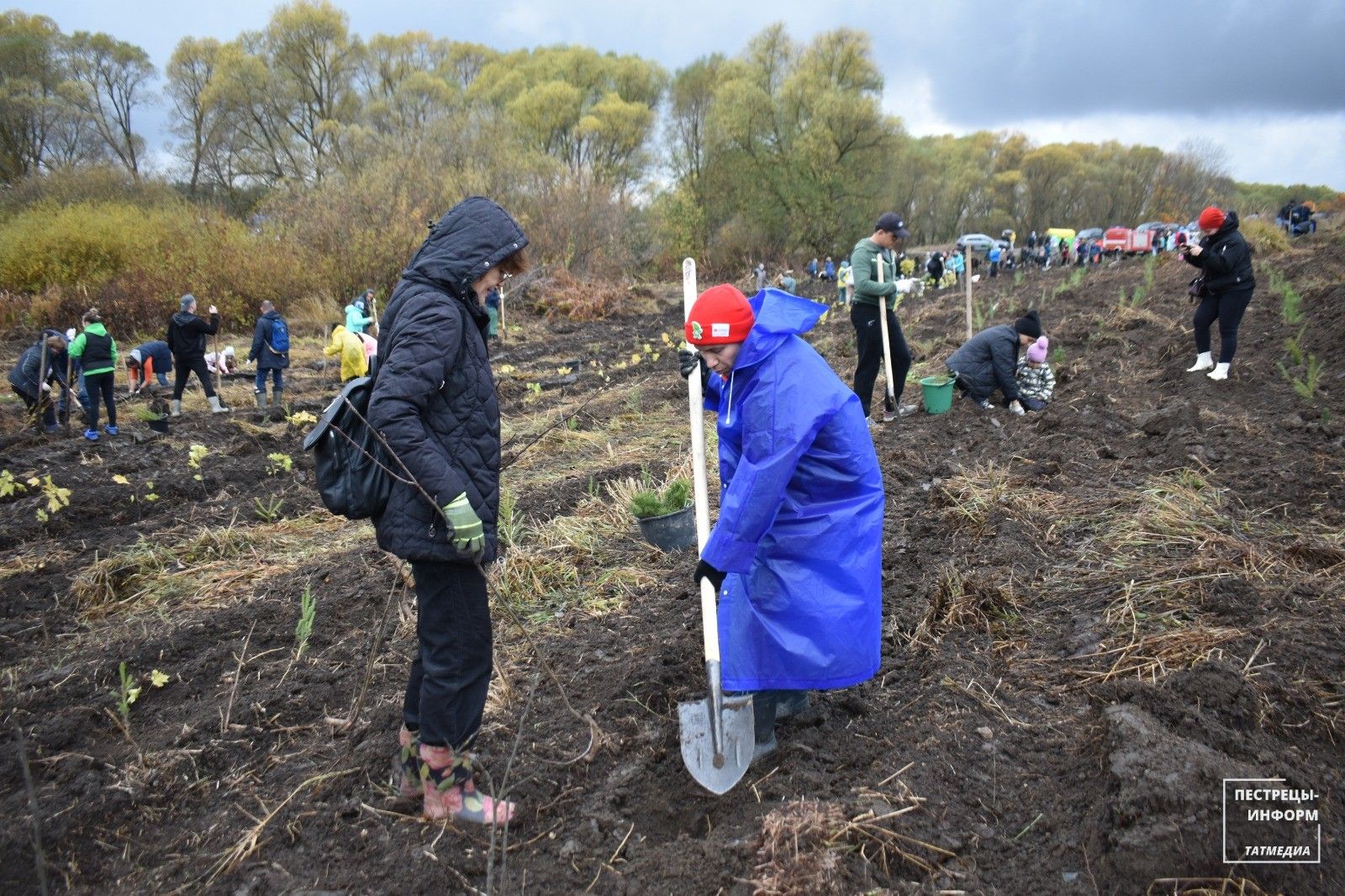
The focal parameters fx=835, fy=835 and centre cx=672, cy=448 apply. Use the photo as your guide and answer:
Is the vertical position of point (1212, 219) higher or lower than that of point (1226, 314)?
higher

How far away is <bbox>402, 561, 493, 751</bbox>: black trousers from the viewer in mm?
2518

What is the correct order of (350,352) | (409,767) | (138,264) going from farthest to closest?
(138,264)
(350,352)
(409,767)

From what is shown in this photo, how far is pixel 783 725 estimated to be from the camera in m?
3.16

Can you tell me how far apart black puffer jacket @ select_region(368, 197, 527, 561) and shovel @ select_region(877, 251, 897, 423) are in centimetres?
507

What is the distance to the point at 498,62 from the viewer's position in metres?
45.3

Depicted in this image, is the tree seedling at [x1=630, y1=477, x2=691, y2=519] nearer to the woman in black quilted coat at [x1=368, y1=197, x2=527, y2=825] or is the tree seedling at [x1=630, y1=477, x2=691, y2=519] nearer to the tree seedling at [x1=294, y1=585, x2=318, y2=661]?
the tree seedling at [x1=294, y1=585, x2=318, y2=661]

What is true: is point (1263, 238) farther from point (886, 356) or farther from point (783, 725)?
point (783, 725)

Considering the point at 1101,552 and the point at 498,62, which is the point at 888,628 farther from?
the point at 498,62

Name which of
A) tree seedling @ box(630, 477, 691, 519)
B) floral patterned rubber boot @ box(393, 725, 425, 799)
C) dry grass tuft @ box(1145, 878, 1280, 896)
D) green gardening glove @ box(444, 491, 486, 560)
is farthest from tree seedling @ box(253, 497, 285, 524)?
dry grass tuft @ box(1145, 878, 1280, 896)

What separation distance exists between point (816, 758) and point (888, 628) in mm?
994

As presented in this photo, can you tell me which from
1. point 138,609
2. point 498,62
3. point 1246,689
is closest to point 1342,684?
point 1246,689

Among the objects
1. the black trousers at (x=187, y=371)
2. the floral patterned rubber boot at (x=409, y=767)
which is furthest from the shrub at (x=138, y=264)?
the floral patterned rubber boot at (x=409, y=767)

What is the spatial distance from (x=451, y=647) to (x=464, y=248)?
1208mm

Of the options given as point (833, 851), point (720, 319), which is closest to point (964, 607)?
point (833, 851)
